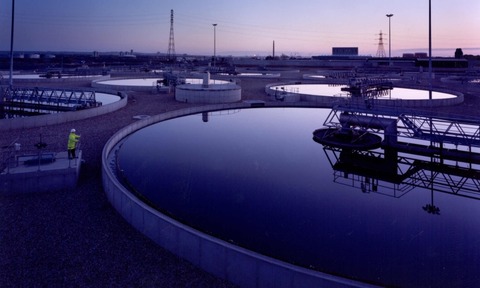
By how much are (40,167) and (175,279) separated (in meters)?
6.88

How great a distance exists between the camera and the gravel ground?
23.2 feet

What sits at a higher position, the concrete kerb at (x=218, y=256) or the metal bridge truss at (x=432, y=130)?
the metal bridge truss at (x=432, y=130)

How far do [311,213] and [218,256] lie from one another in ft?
13.1

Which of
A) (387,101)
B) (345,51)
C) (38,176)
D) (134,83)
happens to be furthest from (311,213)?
(345,51)

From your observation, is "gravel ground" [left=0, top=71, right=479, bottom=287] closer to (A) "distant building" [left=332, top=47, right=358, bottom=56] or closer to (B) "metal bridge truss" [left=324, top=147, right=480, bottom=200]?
(B) "metal bridge truss" [left=324, top=147, right=480, bottom=200]

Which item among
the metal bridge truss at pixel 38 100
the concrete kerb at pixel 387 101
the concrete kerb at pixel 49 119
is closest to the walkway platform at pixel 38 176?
the concrete kerb at pixel 49 119

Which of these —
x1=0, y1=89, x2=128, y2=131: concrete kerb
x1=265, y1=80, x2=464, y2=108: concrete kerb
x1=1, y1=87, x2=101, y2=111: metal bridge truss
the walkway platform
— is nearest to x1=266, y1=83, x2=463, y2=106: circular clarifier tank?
x1=265, y1=80, x2=464, y2=108: concrete kerb

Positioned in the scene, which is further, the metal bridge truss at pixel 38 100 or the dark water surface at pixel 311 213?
the metal bridge truss at pixel 38 100

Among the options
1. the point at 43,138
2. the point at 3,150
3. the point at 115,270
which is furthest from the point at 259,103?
the point at 115,270

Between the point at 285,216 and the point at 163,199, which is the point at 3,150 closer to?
the point at 163,199

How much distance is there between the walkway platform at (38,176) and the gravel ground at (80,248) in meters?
0.27

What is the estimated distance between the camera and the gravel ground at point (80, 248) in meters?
7.07

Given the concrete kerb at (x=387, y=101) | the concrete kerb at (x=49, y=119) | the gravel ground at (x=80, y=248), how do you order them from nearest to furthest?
the gravel ground at (x=80, y=248) → the concrete kerb at (x=49, y=119) → the concrete kerb at (x=387, y=101)

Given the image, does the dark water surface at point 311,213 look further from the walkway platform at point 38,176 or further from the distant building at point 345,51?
the distant building at point 345,51
